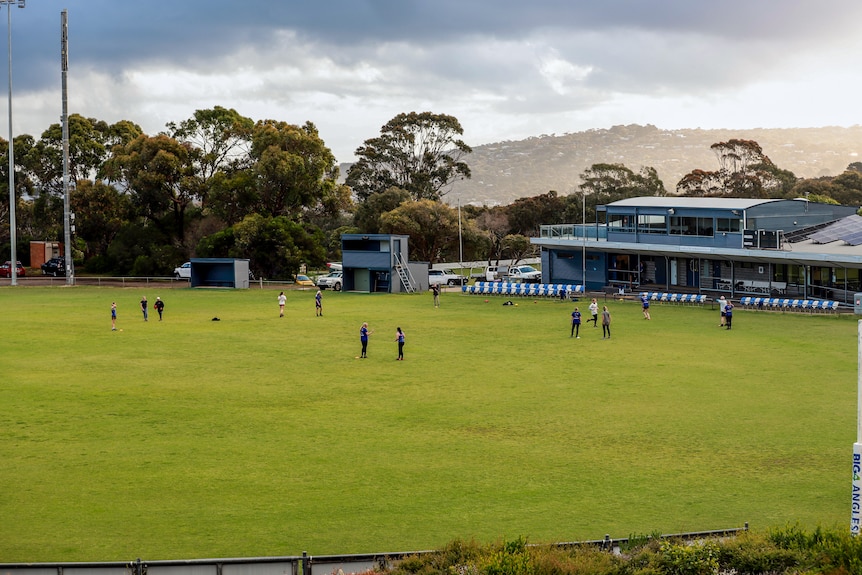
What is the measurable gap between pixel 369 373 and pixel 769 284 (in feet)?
110

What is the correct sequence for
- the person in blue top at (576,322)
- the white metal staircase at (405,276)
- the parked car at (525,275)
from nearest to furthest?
1. the person in blue top at (576,322)
2. the white metal staircase at (405,276)
3. the parked car at (525,275)

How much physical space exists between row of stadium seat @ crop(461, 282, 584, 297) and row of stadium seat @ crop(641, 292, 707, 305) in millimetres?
5714

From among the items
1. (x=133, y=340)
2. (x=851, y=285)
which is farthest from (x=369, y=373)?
(x=851, y=285)

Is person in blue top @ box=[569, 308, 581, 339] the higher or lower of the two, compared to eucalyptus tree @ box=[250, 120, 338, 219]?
lower

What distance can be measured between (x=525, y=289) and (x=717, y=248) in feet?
41.8

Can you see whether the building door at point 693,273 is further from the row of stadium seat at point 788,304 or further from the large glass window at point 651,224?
the row of stadium seat at point 788,304

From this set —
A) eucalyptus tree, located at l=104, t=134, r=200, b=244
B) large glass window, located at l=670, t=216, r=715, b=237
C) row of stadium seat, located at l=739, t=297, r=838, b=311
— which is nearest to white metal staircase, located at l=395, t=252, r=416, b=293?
large glass window, located at l=670, t=216, r=715, b=237

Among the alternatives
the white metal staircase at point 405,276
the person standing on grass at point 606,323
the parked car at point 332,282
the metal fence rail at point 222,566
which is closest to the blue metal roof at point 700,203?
the white metal staircase at point 405,276

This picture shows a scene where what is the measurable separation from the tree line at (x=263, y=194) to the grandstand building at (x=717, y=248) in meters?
8.69

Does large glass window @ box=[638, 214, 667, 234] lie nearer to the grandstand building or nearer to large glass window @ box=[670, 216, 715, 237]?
the grandstand building

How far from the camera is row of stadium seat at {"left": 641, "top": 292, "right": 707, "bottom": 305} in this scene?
57875mm

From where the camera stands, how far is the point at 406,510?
18672 mm

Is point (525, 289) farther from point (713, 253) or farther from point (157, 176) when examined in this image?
point (157, 176)

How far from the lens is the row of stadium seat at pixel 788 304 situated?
51531 mm
